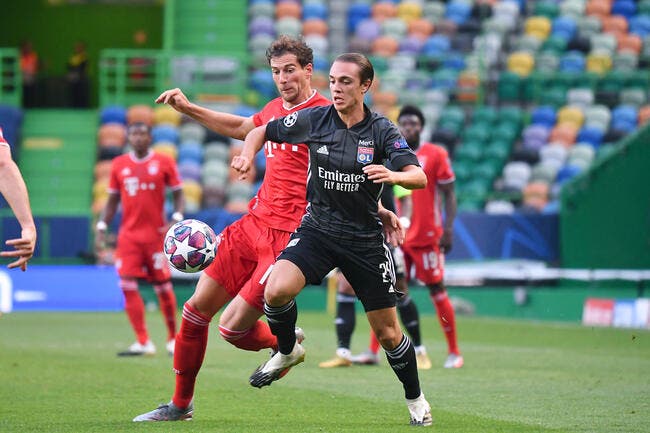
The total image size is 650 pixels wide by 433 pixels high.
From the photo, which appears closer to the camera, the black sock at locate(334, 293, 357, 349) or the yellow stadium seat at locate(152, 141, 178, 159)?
the black sock at locate(334, 293, 357, 349)

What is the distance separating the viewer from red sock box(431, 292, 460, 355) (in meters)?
13.1

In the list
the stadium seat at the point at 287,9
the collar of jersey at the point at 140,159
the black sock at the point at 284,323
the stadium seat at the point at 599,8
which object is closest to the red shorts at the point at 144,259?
the collar of jersey at the point at 140,159

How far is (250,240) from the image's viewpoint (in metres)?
8.81

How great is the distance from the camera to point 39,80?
1368 inches

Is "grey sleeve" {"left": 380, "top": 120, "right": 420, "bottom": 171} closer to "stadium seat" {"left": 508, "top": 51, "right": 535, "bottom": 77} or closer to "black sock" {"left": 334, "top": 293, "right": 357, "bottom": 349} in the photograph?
"black sock" {"left": 334, "top": 293, "right": 357, "bottom": 349}

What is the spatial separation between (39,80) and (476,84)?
1228cm

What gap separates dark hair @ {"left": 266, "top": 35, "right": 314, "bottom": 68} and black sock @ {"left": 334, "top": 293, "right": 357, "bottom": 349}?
15.2ft

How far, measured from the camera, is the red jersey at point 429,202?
13484mm

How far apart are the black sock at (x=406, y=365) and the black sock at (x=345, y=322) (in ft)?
15.8

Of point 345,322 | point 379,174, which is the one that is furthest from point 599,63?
point 379,174

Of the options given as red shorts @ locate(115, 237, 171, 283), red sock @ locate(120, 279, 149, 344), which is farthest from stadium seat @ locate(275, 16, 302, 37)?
red sock @ locate(120, 279, 149, 344)

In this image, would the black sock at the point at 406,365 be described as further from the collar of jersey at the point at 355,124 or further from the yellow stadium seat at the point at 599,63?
the yellow stadium seat at the point at 599,63

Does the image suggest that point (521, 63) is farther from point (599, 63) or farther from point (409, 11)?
point (409, 11)

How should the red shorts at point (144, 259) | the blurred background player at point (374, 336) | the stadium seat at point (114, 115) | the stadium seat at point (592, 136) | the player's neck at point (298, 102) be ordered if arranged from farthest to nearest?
the stadium seat at point (114, 115)
the stadium seat at point (592, 136)
the red shorts at point (144, 259)
the blurred background player at point (374, 336)
the player's neck at point (298, 102)
